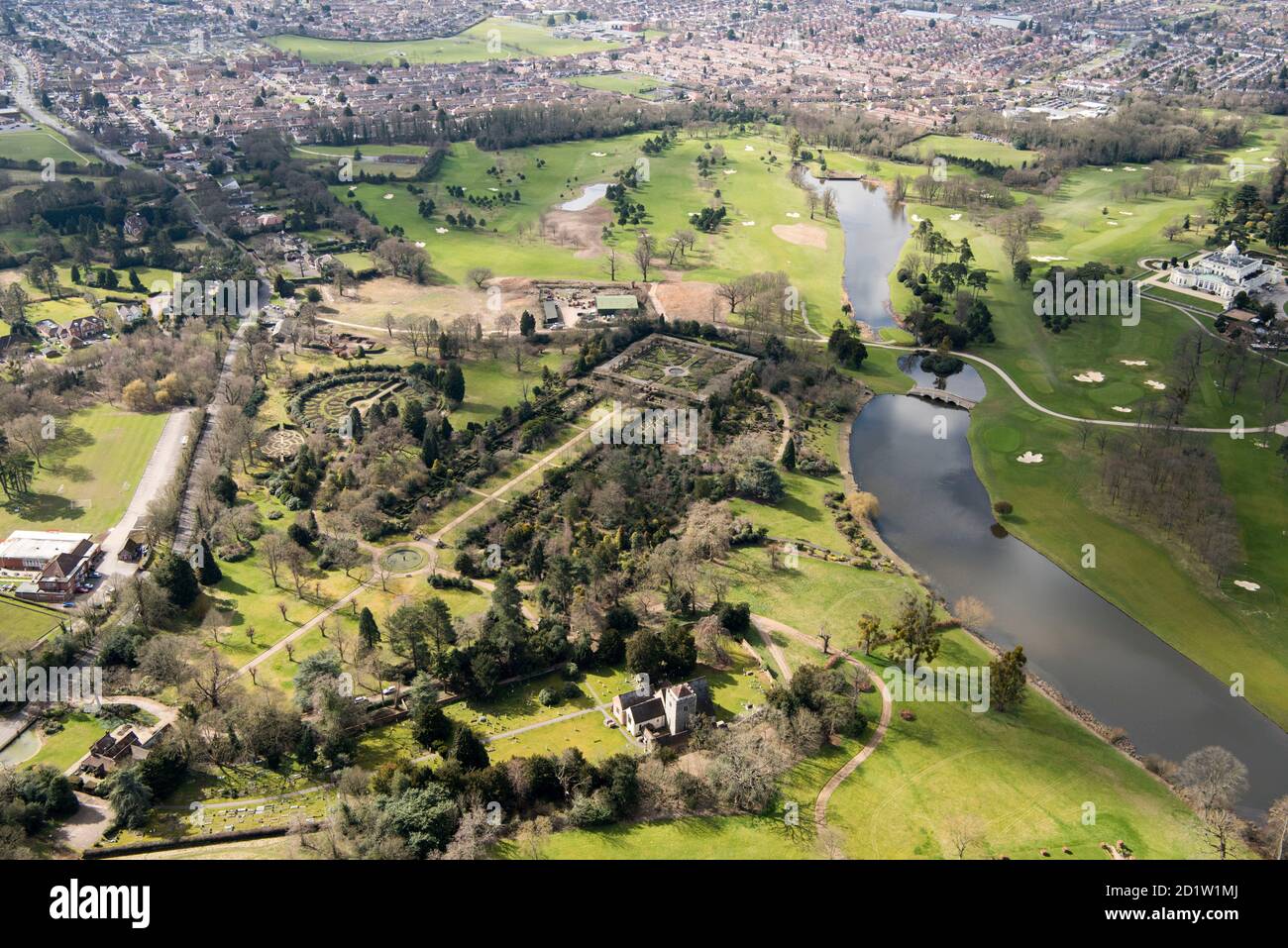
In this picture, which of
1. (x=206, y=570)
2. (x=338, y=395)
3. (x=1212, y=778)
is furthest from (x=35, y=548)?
(x=1212, y=778)

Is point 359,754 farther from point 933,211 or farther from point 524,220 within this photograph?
point 933,211

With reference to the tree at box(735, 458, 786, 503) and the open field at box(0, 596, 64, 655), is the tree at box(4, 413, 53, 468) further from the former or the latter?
the tree at box(735, 458, 786, 503)

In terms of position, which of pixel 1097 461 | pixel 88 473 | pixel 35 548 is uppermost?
pixel 88 473

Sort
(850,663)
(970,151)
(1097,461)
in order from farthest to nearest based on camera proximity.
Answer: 1. (970,151)
2. (1097,461)
3. (850,663)

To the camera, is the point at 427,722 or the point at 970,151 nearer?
the point at 427,722

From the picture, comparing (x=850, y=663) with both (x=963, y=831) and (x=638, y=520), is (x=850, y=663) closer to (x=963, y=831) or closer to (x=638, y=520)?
(x=963, y=831)
